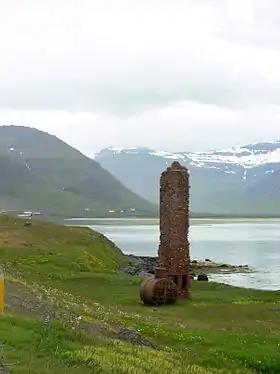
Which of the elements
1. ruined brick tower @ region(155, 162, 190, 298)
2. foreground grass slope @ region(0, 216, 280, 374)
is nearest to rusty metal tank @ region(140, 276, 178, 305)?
foreground grass slope @ region(0, 216, 280, 374)

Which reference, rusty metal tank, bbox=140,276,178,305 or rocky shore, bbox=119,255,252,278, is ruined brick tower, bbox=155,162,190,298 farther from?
rocky shore, bbox=119,255,252,278

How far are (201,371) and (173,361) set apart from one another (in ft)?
4.15

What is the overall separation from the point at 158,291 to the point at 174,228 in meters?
8.92

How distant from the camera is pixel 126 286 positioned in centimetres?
6206

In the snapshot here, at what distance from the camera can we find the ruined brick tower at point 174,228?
5862 cm

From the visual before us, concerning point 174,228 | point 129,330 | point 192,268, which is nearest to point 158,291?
point 174,228

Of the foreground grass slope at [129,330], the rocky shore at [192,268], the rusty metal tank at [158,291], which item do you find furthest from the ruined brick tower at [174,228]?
the rocky shore at [192,268]

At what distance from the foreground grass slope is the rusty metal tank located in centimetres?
97

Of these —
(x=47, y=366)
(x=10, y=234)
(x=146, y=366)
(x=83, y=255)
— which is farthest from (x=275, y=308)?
(x=10, y=234)

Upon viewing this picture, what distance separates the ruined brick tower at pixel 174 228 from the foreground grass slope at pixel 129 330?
3029mm

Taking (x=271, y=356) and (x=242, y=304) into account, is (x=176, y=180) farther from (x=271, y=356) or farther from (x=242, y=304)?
(x=271, y=356)

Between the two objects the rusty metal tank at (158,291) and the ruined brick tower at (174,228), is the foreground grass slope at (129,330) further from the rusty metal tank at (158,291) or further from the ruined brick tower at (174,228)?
the ruined brick tower at (174,228)

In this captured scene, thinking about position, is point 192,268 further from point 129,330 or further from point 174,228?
point 129,330

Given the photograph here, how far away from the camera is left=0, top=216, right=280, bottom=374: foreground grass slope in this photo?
1880 centimetres
